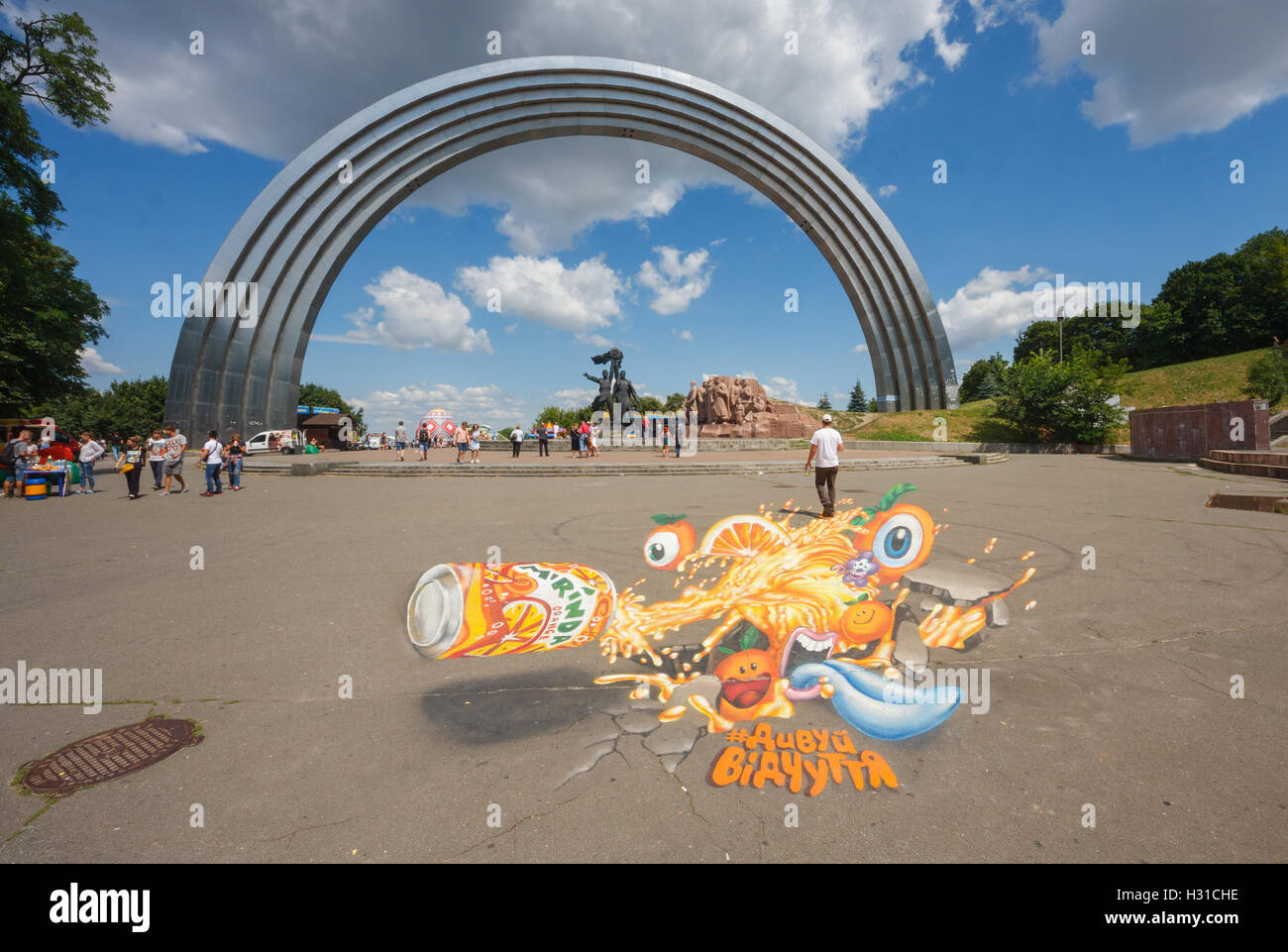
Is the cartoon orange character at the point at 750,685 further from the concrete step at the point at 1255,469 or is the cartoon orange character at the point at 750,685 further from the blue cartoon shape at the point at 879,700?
the concrete step at the point at 1255,469

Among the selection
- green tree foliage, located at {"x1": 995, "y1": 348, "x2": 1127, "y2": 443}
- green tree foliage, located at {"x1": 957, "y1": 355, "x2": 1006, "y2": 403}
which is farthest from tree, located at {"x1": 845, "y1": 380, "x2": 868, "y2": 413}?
green tree foliage, located at {"x1": 995, "y1": 348, "x2": 1127, "y2": 443}

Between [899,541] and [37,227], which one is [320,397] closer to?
[37,227]

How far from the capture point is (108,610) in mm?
4812

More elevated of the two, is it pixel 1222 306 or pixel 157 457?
pixel 1222 306

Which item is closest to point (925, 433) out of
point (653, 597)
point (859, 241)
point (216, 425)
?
point (859, 241)

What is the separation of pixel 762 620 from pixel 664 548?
0.87 metres

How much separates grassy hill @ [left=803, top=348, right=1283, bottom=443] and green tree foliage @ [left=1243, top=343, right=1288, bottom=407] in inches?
38.9

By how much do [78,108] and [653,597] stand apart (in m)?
27.6

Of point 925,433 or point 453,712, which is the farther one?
point 925,433

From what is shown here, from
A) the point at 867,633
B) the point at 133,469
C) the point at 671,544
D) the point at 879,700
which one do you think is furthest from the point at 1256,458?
the point at 133,469

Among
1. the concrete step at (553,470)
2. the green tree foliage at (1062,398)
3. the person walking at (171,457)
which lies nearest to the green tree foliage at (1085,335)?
the green tree foliage at (1062,398)

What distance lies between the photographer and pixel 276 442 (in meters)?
33.3

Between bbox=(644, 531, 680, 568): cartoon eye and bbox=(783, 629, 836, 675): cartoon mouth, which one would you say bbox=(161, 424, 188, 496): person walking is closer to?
bbox=(644, 531, 680, 568): cartoon eye

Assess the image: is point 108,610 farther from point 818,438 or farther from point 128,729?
point 818,438
